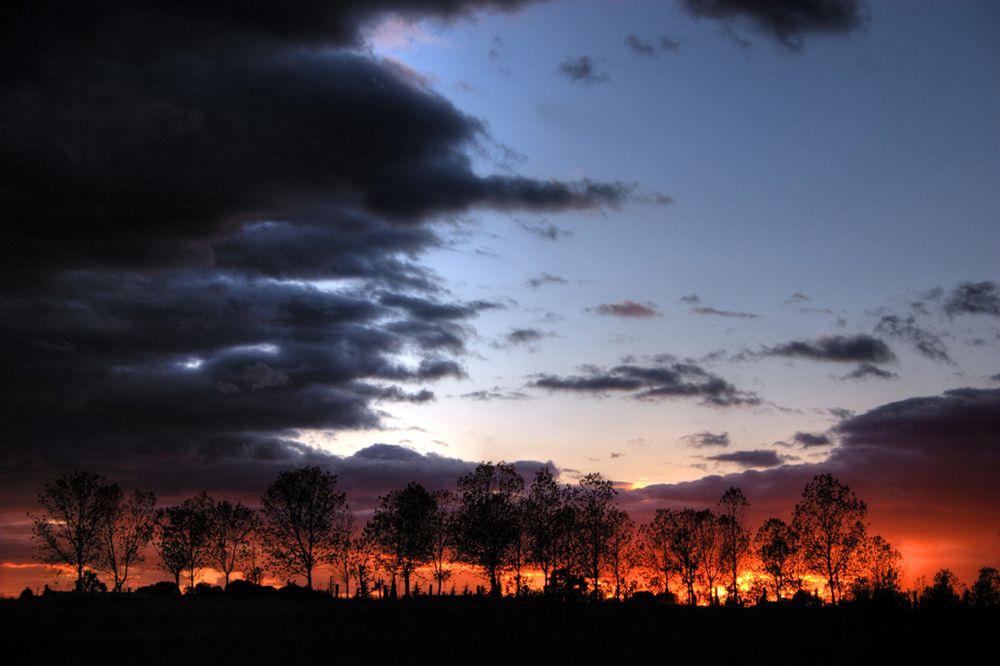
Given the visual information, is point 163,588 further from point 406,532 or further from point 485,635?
point 485,635

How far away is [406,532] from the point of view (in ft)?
391

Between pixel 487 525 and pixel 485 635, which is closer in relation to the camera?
pixel 485 635

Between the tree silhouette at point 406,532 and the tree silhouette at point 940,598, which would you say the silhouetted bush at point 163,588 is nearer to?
the tree silhouette at point 406,532

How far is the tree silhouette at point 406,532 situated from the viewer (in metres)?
119

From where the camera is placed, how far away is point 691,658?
48.4 meters

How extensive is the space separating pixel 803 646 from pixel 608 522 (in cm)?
8023

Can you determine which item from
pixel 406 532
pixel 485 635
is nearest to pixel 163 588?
pixel 406 532

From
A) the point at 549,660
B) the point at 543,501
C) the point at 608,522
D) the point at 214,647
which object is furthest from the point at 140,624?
the point at 608,522

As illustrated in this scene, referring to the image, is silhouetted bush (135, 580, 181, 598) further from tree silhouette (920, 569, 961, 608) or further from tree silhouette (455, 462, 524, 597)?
tree silhouette (920, 569, 961, 608)

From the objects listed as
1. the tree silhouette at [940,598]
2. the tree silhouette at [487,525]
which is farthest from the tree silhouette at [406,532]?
the tree silhouette at [940,598]

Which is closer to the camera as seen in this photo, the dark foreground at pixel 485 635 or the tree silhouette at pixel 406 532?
the dark foreground at pixel 485 635

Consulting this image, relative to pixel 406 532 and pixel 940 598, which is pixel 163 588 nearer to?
pixel 406 532

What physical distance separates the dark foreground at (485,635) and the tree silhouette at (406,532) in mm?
36874

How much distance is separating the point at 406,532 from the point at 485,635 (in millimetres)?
59282
